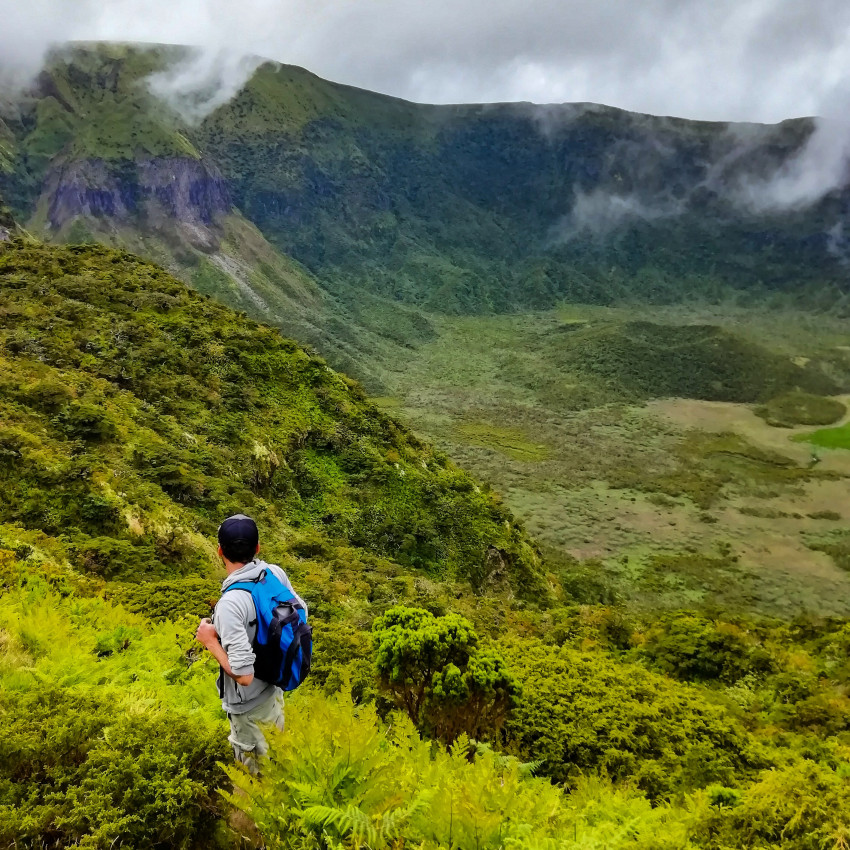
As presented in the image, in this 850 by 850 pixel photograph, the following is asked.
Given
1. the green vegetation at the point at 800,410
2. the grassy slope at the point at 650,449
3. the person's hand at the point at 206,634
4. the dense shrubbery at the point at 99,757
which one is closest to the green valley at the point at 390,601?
the dense shrubbery at the point at 99,757

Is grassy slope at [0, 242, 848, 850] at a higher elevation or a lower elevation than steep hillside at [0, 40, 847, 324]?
lower

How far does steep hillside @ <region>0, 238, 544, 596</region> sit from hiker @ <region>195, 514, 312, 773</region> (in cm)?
945

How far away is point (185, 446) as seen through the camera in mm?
21094

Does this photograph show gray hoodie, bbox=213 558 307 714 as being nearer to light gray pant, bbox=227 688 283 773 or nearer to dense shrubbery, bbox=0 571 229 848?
light gray pant, bbox=227 688 283 773

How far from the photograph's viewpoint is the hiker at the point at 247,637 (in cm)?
441

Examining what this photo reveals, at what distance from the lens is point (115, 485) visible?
1590 cm

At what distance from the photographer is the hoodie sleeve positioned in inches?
172

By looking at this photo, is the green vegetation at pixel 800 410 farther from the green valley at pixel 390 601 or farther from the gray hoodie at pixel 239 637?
the gray hoodie at pixel 239 637

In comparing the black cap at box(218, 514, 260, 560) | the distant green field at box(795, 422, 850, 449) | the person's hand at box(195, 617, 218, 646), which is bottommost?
the person's hand at box(195, 617, 218, 646)

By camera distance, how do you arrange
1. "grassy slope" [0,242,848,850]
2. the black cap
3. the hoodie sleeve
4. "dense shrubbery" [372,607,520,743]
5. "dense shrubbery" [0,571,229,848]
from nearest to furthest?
"dense shrubbery" [0,571,229,848]
"grassy slope" [0,242,848,850]
the hoodie sleeve
the black cap
"dense shrubbery" [372,607,520,743]

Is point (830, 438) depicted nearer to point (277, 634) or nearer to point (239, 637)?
point (277, 634)

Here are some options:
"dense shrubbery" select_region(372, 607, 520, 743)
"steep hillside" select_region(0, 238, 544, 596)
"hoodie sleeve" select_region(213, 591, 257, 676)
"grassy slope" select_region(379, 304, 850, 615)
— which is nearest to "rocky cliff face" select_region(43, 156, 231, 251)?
"grassy slope" select_region(379, 304, 850, 615)

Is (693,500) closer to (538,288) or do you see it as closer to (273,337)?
(273,337)

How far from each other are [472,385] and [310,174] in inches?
4483
